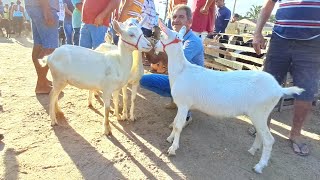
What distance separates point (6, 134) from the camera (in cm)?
369

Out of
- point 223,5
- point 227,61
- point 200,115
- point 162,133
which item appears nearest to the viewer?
point 162,133

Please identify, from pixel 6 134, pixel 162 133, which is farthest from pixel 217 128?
pixel 6 134

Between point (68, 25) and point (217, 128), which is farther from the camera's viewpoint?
point (68, 25)

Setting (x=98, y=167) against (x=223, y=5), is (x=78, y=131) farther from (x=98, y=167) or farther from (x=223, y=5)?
(x=223, y=5)

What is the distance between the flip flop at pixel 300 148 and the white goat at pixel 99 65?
93.9 inches

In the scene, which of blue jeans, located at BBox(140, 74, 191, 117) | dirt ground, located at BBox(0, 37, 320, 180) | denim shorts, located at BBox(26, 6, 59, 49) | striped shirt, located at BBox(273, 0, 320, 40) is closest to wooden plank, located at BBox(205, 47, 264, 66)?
dirt ground, located at BBox(0, 37, 320, 180)

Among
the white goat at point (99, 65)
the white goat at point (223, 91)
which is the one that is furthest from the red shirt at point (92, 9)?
the white goat at point (223, 91)

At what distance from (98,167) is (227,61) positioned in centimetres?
465

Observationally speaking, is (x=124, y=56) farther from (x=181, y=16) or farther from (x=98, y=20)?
(x=98, y=20)

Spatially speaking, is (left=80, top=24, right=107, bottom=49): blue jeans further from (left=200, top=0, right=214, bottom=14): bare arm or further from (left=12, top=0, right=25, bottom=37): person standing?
(left=12, top=0, right=25, bottom=37): person standing

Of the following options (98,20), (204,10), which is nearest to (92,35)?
(98,20)

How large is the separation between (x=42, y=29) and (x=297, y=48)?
379cm

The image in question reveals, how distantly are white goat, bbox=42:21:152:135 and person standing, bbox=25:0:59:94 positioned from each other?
1.16m

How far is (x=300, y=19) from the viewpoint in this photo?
3621 millimetres
